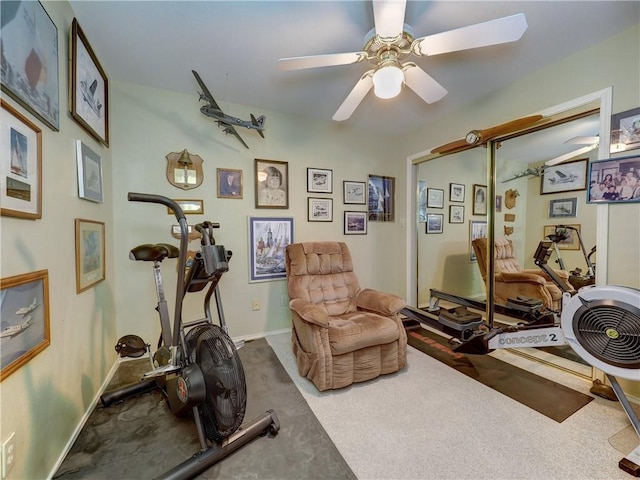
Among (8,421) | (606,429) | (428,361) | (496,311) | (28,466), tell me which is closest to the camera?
(8,421)

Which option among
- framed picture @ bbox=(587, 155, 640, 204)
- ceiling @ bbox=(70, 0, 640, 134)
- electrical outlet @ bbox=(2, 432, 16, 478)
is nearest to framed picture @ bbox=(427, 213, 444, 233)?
ceiling @ bbox=(70, 0, 640, 134)

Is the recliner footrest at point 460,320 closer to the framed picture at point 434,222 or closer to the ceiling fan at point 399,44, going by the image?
the framed picture at point 434,222

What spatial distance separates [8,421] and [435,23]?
2.95 metres

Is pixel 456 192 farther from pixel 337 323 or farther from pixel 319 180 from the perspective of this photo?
pixel 337 323

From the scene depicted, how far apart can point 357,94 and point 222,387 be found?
2.00 metres

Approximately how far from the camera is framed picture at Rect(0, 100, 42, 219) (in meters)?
1.00

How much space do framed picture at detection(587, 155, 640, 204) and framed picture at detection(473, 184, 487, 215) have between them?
0.85 metres

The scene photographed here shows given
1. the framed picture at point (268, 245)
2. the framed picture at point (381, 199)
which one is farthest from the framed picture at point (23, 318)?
the framed picture at point (381, 199)

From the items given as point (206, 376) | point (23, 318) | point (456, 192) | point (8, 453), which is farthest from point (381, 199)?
point (8, 453)

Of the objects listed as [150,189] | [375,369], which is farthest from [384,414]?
[150,189]

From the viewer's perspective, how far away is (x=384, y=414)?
169cm

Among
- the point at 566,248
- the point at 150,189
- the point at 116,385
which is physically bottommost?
the point at 116,385

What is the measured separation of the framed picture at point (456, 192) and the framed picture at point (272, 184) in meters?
2.01

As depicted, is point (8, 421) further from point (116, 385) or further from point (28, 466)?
point (116, 385)
